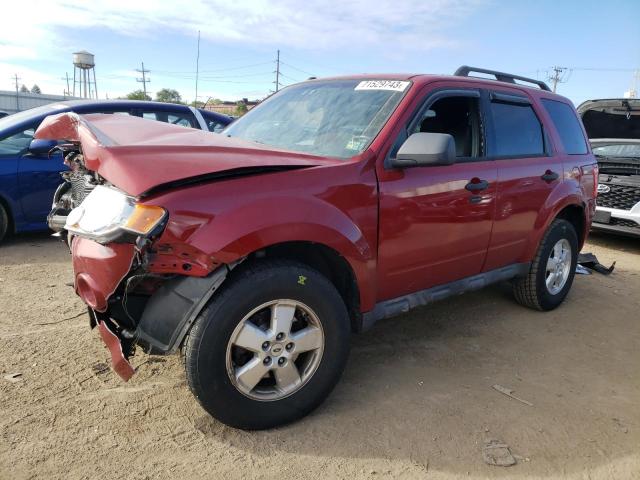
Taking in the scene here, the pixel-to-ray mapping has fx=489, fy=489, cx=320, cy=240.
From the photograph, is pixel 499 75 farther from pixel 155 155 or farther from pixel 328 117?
pixel 155 155

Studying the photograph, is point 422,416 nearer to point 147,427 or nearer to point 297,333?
point 297,333

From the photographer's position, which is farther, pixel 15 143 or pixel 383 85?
pixel 15 143

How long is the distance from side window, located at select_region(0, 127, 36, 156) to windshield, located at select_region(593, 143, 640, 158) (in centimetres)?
830

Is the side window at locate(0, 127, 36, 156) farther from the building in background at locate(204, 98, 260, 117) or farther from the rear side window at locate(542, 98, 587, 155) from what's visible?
the rear side window at locate(542, 98, 587, 155)

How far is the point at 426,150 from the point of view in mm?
2645

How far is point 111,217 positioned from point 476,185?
2.33 m

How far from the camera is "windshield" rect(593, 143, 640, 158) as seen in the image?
7912 millimetres

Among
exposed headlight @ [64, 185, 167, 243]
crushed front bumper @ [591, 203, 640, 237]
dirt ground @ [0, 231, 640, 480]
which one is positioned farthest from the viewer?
crushed front bumper @ [591, 203, 640, 237]

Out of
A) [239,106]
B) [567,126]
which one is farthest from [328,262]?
[239,106]

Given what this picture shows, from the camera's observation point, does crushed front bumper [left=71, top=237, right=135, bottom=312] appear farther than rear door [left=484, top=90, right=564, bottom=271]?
No

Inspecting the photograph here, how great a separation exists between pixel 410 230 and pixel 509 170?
46.6 inches

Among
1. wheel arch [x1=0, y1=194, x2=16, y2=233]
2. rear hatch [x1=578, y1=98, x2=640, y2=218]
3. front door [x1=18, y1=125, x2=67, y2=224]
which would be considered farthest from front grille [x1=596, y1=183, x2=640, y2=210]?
wheel arch [x1=0, y1=194, x2=16, y2=233]

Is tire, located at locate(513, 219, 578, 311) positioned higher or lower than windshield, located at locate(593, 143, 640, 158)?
lower

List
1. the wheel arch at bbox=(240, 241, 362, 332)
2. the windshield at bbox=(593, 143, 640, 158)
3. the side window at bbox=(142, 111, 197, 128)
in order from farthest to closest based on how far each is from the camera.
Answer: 1. the windshield at bbox=(593, 143, 640, 158)
2. the side window at bbox=(142, 111, 197, 128)
3. the wheel arch at bbox=(240, 241, 362, 332)
